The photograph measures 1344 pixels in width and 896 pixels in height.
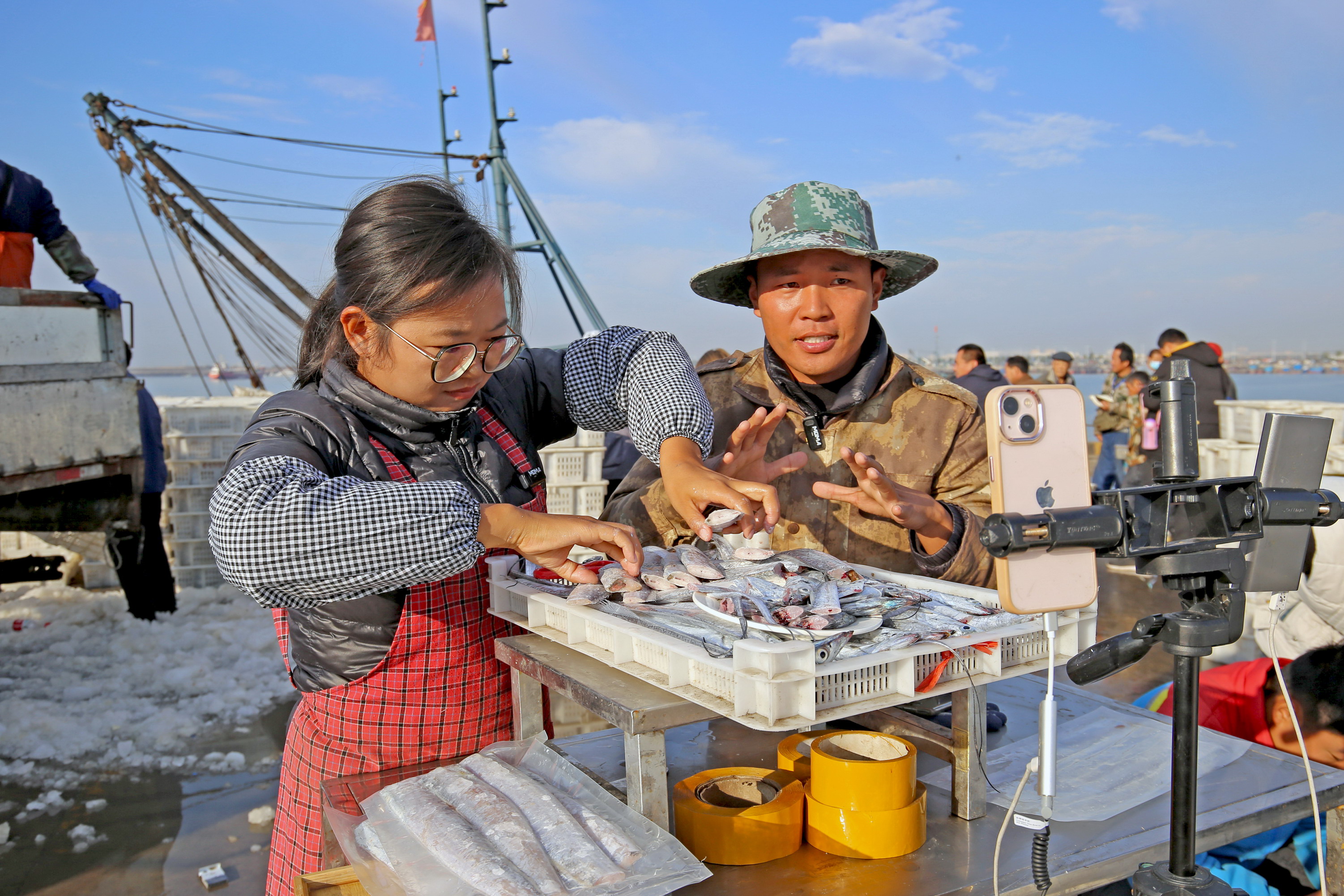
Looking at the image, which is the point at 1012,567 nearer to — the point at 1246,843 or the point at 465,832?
the point at 465,832

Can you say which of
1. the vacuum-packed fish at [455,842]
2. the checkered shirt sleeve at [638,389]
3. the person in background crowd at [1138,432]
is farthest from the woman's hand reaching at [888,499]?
the person in background crowd at [1138,432]

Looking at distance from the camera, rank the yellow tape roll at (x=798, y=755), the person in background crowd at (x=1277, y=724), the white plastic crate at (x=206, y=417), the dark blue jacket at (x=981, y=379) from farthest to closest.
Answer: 1. the dark blue jacket at (x=981, y=379)
2. the white plastic crate at (x=206, y=417)
3. the person in background crowd at (x=1277, y=724)
4. the yellow tape roll at (x=798, y=755)

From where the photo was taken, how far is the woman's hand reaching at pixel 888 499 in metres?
1.93

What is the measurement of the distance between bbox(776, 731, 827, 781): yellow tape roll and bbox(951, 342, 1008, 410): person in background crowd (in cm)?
675

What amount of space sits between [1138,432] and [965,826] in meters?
9.64

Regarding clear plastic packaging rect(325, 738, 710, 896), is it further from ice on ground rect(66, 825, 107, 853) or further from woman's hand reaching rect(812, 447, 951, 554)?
ice on ground rect(66, 825, 107, 853)

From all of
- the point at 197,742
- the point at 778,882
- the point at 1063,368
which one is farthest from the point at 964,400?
the point at 1063,368

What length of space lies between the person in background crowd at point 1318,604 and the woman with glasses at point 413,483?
9.45 ft

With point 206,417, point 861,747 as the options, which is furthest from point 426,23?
point 861,747

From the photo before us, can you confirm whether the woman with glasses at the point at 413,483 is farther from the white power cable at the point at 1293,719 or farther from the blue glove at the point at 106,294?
the blue glove at the point at 106,294

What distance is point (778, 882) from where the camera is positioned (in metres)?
1.47

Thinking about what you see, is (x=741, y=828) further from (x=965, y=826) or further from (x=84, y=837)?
(x=84, y=837)

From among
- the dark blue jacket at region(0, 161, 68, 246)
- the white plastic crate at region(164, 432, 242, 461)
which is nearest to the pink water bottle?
the white plastic crate at region(164, 432, 242, 461)

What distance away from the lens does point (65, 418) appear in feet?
16.6
